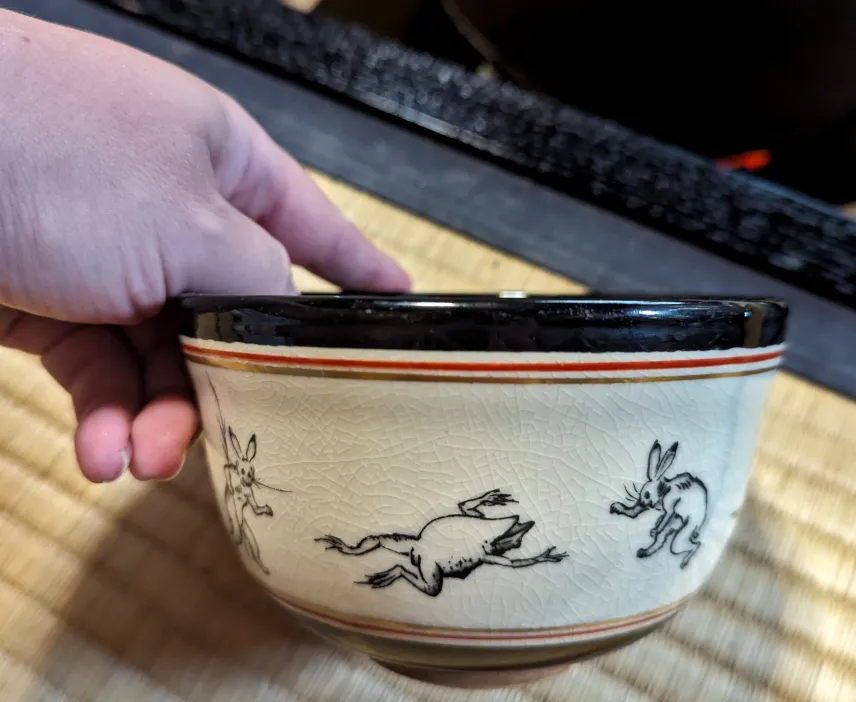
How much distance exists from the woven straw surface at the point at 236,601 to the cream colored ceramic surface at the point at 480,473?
0.11 m

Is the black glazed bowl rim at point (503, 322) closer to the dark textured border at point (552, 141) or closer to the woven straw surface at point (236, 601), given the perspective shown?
the woven straw surface at point (236, 601)

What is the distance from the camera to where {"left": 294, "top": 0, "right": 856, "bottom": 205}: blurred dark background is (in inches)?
26.7

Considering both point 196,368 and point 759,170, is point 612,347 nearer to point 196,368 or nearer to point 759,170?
point 196,368

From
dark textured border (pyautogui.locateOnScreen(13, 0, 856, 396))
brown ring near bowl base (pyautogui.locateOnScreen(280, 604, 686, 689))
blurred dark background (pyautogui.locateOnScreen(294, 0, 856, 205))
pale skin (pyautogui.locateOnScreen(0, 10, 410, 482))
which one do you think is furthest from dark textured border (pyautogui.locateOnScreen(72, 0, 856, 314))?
brown ring near bowl base (pyautogui.locateOnScreen(280, 604, 686, 689))

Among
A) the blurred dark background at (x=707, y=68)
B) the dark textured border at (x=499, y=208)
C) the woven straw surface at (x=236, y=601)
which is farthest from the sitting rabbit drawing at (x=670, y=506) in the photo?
the blurred dark background at (x=707, y=68)

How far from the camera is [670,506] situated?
1.02 feet

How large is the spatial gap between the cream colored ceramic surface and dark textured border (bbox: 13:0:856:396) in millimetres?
259

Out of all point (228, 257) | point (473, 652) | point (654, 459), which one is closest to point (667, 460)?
point (654, 459)

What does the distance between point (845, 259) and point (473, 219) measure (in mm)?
270

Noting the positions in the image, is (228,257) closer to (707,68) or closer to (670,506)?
(670,506)

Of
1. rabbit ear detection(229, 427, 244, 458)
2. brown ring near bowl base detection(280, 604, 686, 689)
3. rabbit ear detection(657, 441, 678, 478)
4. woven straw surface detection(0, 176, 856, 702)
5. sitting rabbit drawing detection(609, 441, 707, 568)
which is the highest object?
rabbit ear detection(657, 441, 678, 478)

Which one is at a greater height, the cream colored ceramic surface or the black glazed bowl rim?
the black glazed bowl rim

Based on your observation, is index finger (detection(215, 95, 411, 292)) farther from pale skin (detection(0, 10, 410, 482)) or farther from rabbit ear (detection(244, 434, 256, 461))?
rabbit ear (detection(244, 434, 256, 461))

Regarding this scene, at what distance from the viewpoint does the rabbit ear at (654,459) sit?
0.30 m
